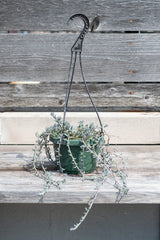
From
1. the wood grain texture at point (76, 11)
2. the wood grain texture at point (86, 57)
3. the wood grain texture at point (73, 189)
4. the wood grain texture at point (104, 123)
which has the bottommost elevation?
the wood grain texture at point (73, 189)

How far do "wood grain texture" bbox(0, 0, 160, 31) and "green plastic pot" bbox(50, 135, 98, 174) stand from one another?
2.59 feet

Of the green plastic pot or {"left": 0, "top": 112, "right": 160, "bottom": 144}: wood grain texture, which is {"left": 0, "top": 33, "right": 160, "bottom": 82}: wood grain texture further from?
the green plastic pot

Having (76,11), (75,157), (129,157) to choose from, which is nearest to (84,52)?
(76,11)

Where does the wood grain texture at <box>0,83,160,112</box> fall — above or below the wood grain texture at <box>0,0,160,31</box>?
below

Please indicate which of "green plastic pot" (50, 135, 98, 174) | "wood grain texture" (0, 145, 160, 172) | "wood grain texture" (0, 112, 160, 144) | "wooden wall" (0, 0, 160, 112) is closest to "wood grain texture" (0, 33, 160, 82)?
"wooden wall" (0, 0, 160, 112)

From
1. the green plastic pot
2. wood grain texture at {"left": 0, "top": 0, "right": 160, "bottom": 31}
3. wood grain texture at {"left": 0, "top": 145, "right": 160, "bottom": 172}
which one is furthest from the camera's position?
wood grain texture at {"left": 0, "top": 0, "right": 160, "bottom": 31}

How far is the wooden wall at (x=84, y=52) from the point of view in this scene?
1.58 m

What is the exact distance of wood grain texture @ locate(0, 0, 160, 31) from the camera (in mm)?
1574

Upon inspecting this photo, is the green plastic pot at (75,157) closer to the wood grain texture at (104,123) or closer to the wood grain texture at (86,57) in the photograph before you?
the wood grain texture at (104,123)

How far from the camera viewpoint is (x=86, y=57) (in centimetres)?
161

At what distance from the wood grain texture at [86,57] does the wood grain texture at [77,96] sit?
4 cm

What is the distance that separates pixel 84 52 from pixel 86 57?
1.1 inches

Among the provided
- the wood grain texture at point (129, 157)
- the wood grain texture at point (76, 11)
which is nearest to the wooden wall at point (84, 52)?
A: the wood grain texture at point (76, 11)

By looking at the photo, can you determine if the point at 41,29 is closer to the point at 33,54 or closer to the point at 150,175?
the point at 33,54
